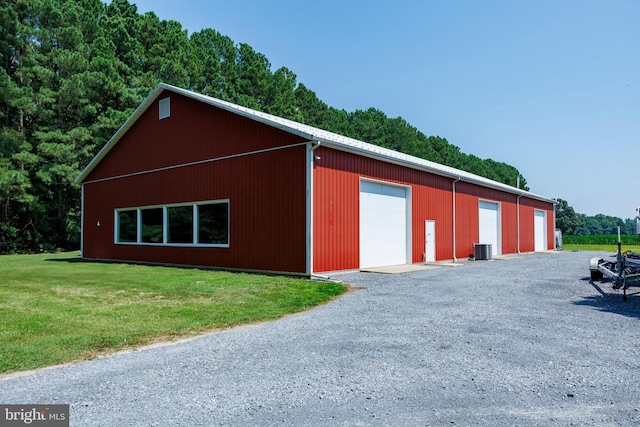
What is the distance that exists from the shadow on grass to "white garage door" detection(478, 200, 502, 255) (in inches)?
429

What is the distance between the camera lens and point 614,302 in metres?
7.60

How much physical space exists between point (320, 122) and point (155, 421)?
41.8m

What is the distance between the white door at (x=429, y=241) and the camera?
51.9 ft

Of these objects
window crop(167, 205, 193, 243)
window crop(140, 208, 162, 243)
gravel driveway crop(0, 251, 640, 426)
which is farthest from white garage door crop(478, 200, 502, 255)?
window crop(140, 208, 162, 243)

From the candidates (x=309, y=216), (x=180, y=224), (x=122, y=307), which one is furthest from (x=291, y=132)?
(x=122, y=307)

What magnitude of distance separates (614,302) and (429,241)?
8554mm

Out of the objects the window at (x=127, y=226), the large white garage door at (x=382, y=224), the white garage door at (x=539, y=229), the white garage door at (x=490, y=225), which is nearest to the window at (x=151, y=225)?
the window at (x=127, y=226)

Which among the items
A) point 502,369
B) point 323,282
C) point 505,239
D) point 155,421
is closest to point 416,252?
point 323,282

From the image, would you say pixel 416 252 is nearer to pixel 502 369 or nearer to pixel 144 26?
pixel 502 369

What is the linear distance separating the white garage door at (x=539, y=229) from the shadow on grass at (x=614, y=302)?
18.4 meters

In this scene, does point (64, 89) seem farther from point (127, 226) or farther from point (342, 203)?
point (342, 203)

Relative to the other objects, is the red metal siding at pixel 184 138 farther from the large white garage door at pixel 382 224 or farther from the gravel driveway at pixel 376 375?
the gravel driveway at pixel 376 375

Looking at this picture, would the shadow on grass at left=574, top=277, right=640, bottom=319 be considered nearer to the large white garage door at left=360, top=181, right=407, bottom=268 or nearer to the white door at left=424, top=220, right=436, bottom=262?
the large white garage door at left=360, top=181, right=407, bottom=268

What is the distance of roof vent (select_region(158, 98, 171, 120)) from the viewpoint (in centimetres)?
1612
